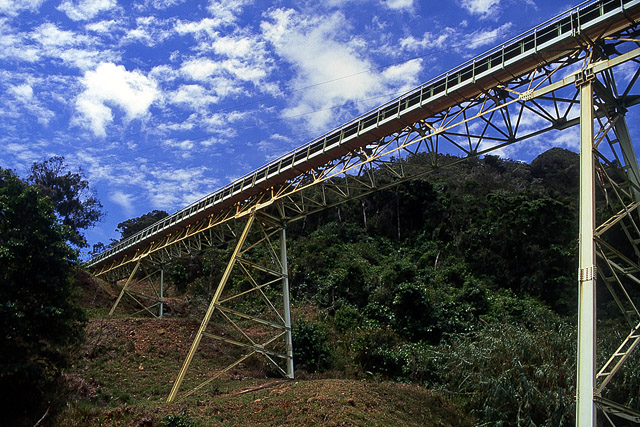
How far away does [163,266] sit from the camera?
90.9 feet

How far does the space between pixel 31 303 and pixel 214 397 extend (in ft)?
17.8

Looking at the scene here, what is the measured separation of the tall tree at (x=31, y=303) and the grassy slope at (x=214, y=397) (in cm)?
120

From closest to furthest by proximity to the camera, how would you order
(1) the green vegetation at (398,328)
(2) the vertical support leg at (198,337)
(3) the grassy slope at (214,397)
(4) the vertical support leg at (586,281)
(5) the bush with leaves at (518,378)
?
(4) the vertical support leg at (586,281) → (3) the grassy slope at (214,397) → (5) the bush with leaves at (518,378) → (1) the green vegetation at (398,328) → (2) the vertical support leg at (198,337)

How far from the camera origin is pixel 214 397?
14523 mm

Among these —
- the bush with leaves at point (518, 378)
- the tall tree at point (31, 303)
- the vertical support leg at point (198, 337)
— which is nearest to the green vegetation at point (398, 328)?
the bush with leaves at point (518, 378)

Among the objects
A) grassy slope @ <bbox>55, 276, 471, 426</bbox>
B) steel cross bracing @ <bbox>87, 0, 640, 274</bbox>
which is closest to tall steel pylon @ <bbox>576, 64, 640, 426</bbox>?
steel cross bracing @ <bbox>87, 0, 640, 274</bbox>

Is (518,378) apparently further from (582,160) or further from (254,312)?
(254,312)

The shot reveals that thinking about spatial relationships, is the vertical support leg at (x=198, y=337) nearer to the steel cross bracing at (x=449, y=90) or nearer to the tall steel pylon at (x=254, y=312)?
the tall steel pylon at (x=254, y=312)

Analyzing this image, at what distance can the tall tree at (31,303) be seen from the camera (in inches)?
499

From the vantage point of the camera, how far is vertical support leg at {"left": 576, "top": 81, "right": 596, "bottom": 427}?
867 centimetres

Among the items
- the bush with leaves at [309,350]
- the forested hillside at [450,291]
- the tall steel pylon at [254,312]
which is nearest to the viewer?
the forested hillside at [450,291]

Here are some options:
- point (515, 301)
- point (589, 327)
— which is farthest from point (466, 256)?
point (589, 327)

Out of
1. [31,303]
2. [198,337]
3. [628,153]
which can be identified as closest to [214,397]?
[198,337]

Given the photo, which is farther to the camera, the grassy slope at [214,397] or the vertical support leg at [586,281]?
the grassy slope at [214,397]
